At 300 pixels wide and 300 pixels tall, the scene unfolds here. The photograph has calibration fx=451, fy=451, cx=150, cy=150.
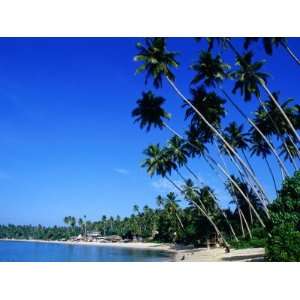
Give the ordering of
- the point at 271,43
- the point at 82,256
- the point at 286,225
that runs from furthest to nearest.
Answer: the point at 82,256, the point at 271,43, the point at 286,225

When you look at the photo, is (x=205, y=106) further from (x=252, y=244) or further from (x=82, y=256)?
(x=82, y=256)

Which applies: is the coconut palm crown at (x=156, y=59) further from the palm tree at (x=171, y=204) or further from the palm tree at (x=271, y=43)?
the palm tree at (x=171, y=204)

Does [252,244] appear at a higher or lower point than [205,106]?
lower

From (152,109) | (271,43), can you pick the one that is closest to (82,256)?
(152,109)

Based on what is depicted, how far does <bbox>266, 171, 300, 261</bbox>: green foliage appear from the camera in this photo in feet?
50.4

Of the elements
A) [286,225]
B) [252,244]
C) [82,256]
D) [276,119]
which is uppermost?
[276,119]

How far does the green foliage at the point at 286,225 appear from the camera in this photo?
15367 millimetres

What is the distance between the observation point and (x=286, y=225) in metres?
16.7

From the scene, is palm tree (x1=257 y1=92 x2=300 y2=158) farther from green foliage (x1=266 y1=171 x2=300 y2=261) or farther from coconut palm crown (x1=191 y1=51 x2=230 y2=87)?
green foliage (x1=266 y1=171 x2=300 y2=261)

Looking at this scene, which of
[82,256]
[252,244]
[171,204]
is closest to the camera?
[252,244]

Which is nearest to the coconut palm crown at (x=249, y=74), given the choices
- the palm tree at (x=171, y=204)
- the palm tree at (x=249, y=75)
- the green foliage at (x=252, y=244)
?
the palm tree at (x=249, y=75)

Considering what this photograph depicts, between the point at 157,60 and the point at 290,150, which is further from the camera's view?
the point at 290,150

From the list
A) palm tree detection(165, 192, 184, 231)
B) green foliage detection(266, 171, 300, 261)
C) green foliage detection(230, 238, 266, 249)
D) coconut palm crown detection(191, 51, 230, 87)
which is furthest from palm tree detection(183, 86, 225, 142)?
palm tree detection(165, 192, 184, 231)
